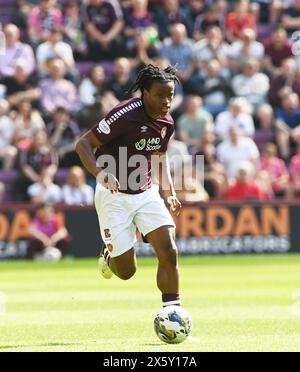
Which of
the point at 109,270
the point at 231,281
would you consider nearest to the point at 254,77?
the point at 231,281

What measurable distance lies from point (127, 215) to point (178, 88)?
47.8 feet

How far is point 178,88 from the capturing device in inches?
980

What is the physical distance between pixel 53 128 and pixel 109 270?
12508 millimetres

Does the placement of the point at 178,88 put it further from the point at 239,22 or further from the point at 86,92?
the point at 239,22

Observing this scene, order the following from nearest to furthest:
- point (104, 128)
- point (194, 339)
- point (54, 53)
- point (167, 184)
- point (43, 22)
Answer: point (194, 339)
point (104, 128)
point (167, 184)
point (54, 53)
point (43, 22)

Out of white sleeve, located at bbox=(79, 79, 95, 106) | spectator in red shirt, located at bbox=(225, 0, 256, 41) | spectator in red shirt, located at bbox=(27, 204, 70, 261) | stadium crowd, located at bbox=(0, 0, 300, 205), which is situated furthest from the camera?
spectator in red shirt, located at bbox=(225, 0, 256, 41)

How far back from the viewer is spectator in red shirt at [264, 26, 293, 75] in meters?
26.2

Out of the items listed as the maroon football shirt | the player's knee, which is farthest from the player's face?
the player's knee

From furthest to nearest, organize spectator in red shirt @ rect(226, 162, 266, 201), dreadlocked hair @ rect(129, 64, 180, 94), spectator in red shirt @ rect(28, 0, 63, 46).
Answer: spectator in red shirt @ rect(28, 0, 63, 46), spectator in red shirt @ rect(226, 162, 266, 201), dreadlocked hair @ rect(129, 64, 180, 94)

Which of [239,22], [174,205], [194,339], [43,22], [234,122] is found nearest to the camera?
[194,339]

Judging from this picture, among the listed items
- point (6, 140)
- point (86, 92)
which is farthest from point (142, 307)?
point (86, 92)

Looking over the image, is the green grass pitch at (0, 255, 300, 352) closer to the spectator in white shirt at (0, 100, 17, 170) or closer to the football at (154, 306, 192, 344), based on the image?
the football at (154, 306, 192, 344)

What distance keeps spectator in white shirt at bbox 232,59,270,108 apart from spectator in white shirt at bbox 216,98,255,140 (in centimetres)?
101

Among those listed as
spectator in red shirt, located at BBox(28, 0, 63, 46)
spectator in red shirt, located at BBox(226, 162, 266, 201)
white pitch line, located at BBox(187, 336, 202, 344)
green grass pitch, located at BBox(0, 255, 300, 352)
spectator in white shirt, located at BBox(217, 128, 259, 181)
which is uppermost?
spectator in red shirt, located at BBox(28, 0, 63, 46)
